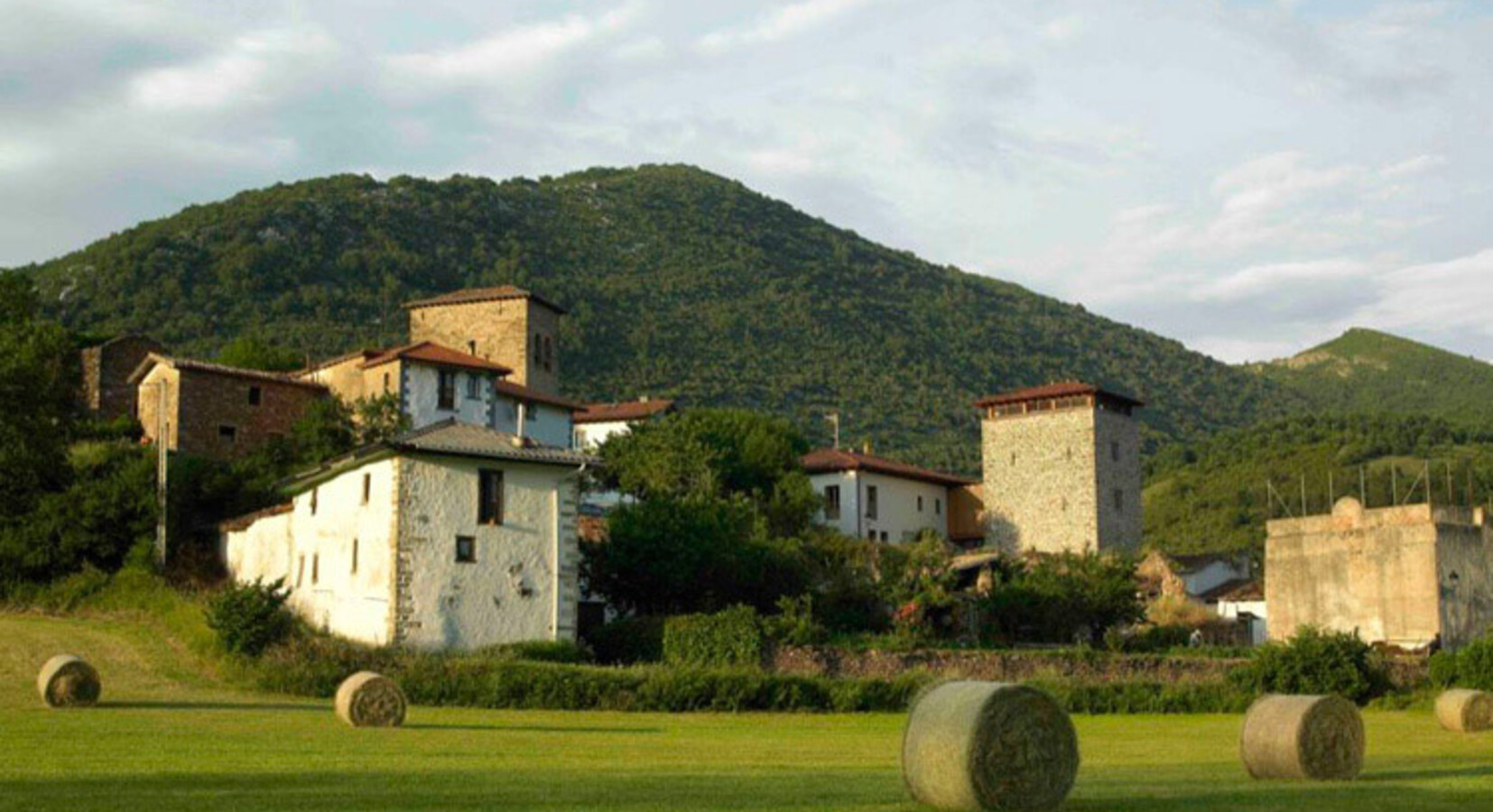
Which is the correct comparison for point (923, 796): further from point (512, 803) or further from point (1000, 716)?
point (512, 803)

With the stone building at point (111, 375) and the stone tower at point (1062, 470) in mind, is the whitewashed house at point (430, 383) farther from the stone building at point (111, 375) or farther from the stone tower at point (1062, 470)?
the stone tower at point (1062, 470)

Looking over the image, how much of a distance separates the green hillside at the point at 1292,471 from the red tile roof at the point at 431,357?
153ft

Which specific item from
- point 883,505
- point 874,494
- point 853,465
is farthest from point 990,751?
point 883,505

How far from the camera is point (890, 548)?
62.1m

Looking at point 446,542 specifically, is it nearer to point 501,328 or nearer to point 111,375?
point 111,375

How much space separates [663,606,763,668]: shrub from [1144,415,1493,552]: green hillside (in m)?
58.8

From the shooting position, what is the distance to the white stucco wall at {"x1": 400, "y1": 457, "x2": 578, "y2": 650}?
141 ft

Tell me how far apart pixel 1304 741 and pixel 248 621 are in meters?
24.1

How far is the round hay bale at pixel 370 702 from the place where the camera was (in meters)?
28.5

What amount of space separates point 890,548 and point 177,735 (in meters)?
39.9

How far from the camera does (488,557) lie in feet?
145

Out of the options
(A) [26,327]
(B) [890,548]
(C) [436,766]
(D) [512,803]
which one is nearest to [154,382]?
(A) [26,327]

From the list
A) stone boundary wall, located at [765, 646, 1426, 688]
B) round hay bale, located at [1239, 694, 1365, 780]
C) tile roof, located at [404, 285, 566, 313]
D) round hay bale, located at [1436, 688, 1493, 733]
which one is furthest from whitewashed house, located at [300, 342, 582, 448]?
round hay bale, located at [1239, 694, 1365, 780]

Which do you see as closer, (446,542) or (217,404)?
(446,542)
